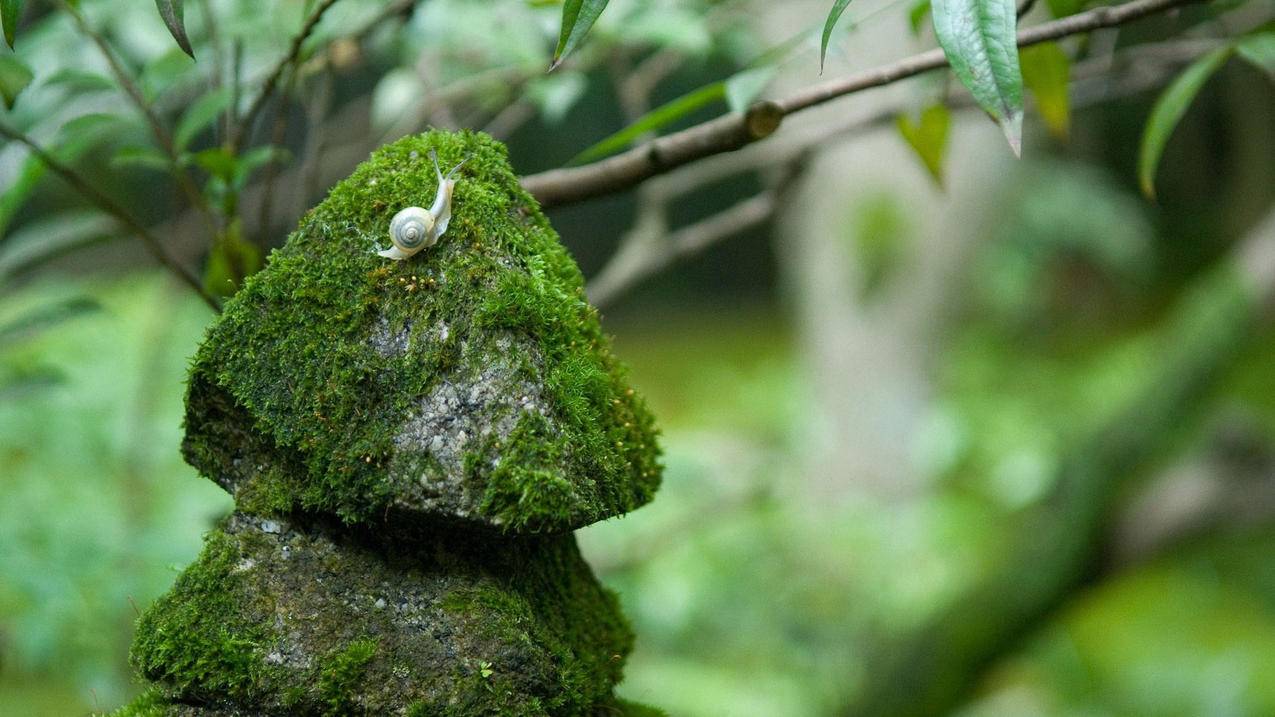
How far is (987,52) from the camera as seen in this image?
0.70m

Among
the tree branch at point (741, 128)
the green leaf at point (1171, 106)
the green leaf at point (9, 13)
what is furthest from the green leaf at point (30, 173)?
the green leaf at point (1171, 106)

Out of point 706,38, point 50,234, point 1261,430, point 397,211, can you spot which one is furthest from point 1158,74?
point 50,234

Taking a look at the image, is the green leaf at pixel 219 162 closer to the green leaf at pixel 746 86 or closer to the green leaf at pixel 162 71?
the green leaf at pixel 162 71

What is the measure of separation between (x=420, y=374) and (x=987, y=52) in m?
0.43

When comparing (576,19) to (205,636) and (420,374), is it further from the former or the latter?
(205,636)

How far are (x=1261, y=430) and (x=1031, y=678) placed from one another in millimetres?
1398

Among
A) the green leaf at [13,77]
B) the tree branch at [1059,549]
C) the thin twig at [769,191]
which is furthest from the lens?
the tree branch at [1059,549]

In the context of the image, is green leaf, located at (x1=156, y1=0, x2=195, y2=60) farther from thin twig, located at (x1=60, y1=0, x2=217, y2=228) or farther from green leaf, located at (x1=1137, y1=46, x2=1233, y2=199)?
green leaf, located at (x1=1137, y1=46, x2=1233, y2=199)

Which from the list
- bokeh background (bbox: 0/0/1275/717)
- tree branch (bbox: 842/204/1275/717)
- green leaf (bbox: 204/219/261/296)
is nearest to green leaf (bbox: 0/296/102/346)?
bokeh background (bbox: 0/0/1275/717)

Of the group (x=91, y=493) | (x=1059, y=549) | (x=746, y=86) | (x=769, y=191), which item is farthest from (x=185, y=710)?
(x=1059, y=549)

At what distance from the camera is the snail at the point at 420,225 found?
0.71 m

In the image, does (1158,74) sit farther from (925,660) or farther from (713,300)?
(713,300)

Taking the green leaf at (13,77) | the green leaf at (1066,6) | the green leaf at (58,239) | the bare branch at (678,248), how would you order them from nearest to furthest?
the green leaf at (13,77) < the green leaf at (1066,6) < the green leaf at (58,239) < the bare branch at (678,248)

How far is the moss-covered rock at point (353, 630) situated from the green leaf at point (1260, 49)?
0.80 meters
